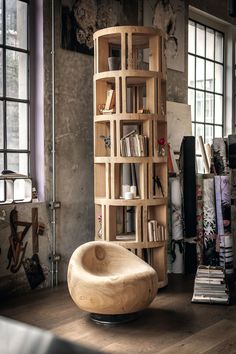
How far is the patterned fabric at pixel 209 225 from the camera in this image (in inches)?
220

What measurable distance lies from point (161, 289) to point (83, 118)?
1.91 metres

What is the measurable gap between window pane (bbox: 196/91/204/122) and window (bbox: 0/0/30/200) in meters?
2.93

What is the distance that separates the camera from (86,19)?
509 cm

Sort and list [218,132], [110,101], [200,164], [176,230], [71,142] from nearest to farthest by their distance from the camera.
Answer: [110,101]
[71,142]
[176,230]
[200,164]
[218,132]

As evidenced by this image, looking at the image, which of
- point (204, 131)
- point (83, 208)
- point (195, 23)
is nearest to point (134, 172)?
point (83, 208)

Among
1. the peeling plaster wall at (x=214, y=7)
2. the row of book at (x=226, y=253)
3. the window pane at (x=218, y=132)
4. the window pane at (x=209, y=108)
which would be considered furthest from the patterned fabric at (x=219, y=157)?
the peeling plaster wall at (x=214, y=7)

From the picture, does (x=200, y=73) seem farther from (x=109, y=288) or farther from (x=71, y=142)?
(x=109, y=288)

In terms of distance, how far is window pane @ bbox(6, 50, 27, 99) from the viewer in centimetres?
465

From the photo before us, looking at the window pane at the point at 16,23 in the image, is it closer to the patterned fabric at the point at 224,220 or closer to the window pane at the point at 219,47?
the patterned fabric at the point at 224,220

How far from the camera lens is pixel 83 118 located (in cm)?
514

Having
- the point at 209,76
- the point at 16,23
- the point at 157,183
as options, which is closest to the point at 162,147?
the point at 157,183

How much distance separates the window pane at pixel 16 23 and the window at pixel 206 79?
8.95 feet

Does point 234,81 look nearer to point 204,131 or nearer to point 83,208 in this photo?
point 204,131

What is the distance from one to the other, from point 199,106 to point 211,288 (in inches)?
130
